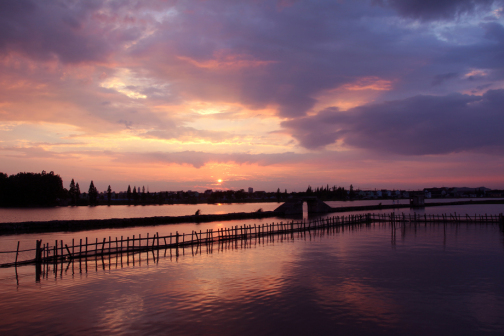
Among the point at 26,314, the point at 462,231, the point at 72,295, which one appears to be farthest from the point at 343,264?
the point at 462,231

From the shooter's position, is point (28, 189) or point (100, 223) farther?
point (28, 189)

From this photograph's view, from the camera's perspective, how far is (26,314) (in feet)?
56.7

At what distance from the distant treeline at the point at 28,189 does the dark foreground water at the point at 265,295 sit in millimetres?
155792

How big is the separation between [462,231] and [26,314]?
57.4 metres

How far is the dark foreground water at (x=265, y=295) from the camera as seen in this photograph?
51.7 feet

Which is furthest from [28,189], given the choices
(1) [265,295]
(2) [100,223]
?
(1) [265,295]

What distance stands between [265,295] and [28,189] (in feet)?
569

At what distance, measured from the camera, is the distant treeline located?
157m

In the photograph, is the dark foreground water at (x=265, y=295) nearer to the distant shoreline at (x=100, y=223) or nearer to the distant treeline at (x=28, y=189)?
the distant shoreline at (x=100, y=223)

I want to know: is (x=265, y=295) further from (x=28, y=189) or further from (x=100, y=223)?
(x=28, y=189)

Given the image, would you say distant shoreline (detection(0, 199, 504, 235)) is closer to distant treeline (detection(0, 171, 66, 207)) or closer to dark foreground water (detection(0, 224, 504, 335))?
dark foreground water (detection(0, 224, 504, 335))

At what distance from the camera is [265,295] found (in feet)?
66.7

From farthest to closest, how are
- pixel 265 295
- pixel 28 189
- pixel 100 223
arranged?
pixel 28 189, pixel 100 223, pixel 265 295

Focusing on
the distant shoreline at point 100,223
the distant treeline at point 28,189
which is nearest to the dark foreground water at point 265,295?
the distant shoreline at point 100,223
